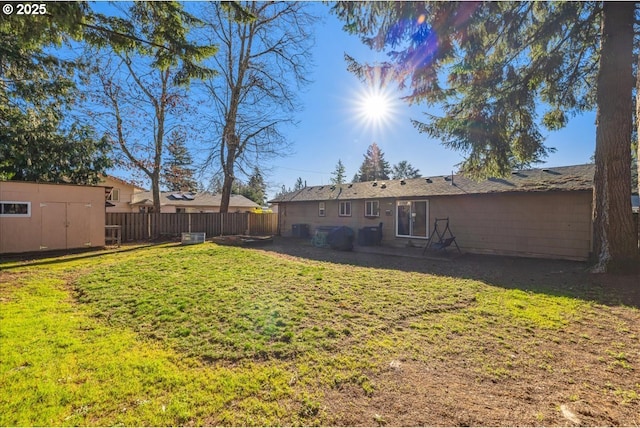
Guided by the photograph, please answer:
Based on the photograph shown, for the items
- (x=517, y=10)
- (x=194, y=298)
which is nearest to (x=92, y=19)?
(x=194, y=298)

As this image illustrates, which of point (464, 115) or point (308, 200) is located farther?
point (308, 200)

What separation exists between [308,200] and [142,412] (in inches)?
597

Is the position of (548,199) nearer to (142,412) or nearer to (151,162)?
(142,412)

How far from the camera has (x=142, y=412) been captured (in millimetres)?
2191

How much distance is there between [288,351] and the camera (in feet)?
10.6

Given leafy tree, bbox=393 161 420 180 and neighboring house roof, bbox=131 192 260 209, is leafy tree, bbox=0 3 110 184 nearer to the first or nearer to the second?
neighboring house roof, bbox=131 192 260 209

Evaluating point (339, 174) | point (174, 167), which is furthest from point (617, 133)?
point (339, 174)

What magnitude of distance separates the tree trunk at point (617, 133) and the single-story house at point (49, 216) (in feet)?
54.1

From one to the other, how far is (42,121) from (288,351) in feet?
53.0

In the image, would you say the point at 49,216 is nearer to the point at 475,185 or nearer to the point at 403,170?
the point at 475,185

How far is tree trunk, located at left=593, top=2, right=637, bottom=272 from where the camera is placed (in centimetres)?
685

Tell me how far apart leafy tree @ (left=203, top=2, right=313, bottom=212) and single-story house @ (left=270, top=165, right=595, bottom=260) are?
687 cm

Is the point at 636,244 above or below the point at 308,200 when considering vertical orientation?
below

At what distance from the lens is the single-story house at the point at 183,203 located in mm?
26922
